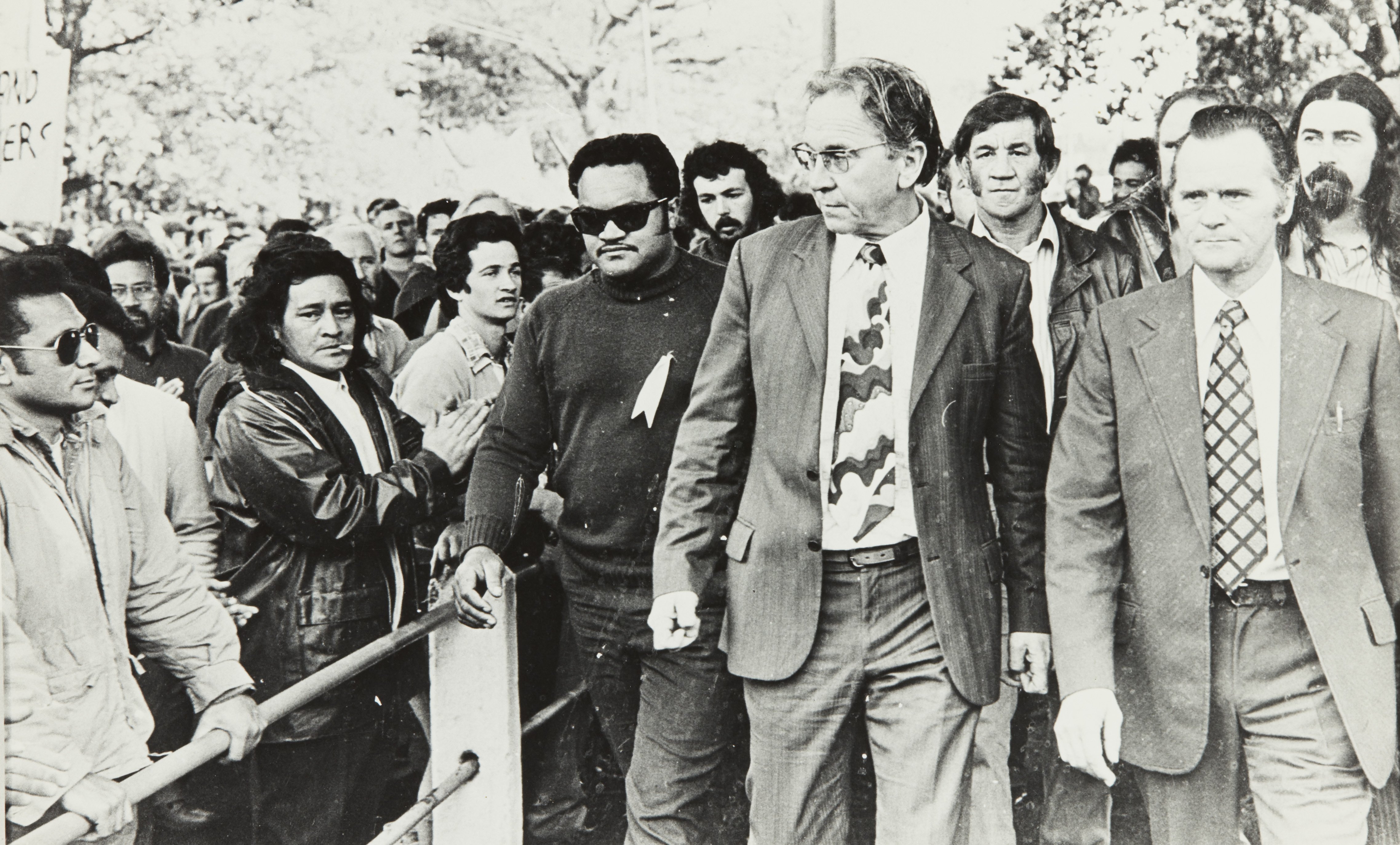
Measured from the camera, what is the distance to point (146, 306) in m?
4.56

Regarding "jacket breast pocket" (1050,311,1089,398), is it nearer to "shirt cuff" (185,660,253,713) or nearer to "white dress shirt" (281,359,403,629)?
"white dress shirt" (281,359,403,629)

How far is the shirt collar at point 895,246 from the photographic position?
2.82m

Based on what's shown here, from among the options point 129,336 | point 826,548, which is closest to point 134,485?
point 129,336

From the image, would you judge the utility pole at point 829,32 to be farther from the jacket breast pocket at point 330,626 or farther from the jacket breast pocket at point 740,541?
the jacket breast pocket at point 330,626

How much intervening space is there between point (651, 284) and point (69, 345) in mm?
1359

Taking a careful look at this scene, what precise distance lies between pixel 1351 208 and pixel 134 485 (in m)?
2.85

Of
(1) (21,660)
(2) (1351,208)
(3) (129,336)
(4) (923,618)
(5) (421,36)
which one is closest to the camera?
(1) (21,660)

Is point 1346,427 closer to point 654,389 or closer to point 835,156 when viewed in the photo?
point 835,156

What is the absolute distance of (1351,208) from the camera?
10.7 feet

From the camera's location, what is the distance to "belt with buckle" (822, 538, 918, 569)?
2.71m

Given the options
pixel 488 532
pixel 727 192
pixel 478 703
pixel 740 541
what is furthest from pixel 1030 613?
pixel 727 192

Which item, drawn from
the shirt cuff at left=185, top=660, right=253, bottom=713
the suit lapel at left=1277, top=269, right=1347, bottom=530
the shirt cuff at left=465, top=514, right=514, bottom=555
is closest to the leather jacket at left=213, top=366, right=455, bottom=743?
the shirt cuff at left=465, top=514, right=514, bottom=555

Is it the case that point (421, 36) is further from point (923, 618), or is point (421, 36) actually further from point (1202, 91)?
point (923, 618)

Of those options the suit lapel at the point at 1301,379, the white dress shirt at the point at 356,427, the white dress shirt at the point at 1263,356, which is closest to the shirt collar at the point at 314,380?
the white dress shirt at the point at 356,427
